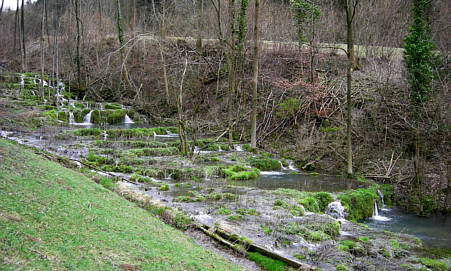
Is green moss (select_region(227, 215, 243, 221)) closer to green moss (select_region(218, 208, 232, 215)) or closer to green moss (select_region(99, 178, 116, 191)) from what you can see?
green moss (select_region(218, 208, 232, 215))

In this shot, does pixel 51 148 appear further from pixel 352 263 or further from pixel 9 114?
pixel 352 263

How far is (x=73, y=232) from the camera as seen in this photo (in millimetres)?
5340

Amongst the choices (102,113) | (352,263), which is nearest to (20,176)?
(352,263)

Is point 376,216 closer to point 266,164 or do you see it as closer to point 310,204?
point 310,204

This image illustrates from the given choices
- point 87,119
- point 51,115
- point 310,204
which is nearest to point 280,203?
point 310,204

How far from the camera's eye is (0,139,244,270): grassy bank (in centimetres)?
Result: 444

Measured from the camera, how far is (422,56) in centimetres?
1812

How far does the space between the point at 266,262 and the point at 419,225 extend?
759 centimetres

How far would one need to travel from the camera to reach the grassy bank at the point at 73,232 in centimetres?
444

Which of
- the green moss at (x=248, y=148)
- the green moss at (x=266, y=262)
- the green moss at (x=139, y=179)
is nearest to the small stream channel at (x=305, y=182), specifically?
the green moss at (x=248, y=148)

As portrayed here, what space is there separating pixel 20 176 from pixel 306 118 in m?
19.4

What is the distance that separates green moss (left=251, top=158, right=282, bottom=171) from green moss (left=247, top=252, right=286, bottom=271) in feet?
33.1

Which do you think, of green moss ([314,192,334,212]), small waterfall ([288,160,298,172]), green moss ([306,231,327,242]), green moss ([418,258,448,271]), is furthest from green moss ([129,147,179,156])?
green moss ([418,258,448,271])

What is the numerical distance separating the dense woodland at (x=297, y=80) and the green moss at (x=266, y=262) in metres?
8.81
